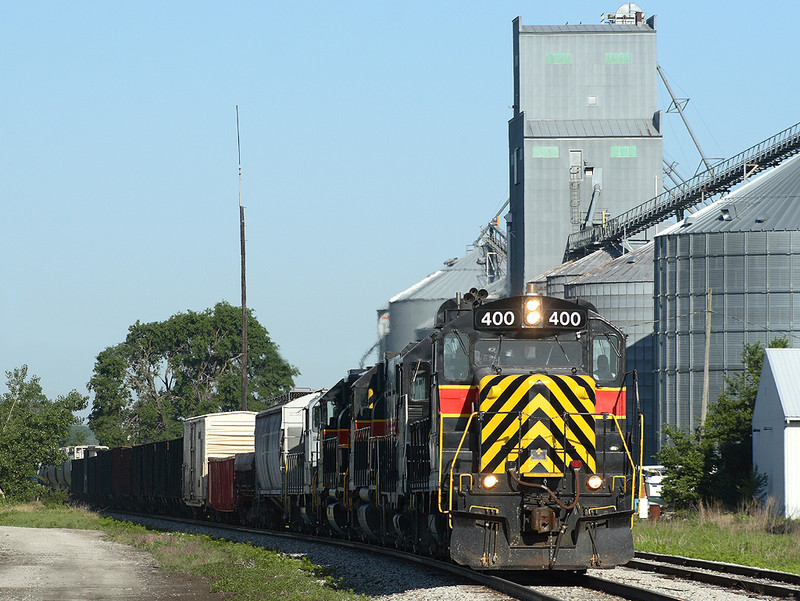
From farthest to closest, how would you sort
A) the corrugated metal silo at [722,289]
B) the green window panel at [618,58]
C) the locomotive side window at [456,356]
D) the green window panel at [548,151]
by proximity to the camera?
the green window panel at [618,58]
the green window panel at [548,151]
the corrugated metal silo at [722,289]
the locomotive side window at [456,356]

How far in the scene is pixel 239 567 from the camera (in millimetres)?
19453

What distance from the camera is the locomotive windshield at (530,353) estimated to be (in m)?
15.6

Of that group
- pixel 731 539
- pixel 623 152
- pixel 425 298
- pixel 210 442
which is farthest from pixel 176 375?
pixel 731 539

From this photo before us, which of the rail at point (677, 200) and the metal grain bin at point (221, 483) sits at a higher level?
the rail at point (677, 200)

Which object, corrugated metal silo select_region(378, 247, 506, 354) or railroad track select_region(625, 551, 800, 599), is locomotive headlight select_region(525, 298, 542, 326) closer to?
railroad track select_region(625, 551, 800, 599)

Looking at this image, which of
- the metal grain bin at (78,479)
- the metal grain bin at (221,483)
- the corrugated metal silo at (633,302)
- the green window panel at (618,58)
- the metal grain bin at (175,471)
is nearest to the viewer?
the metal grain bin at (221,483)

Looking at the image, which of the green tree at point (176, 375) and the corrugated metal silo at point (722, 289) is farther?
the green tree at point (176, 375)

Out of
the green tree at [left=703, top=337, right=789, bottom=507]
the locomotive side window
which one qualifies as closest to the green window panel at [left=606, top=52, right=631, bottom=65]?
the green tree at [left=703, top=337, right=789, bottom=507]

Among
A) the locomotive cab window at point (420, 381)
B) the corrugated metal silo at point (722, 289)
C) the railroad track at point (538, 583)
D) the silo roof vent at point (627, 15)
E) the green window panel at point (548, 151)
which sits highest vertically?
the silo roof vent at point (627, 15)

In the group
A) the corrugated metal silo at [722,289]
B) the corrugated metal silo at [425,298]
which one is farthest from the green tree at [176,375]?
the corrugated metal silo at [722,289]

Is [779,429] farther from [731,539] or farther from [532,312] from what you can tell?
[532,312]

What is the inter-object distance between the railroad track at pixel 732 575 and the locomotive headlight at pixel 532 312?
14.2 feet

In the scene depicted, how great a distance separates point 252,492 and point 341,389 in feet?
39.1

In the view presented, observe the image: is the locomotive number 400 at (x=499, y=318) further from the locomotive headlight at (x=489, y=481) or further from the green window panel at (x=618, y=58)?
the green window panel at (x=618, y=58)
